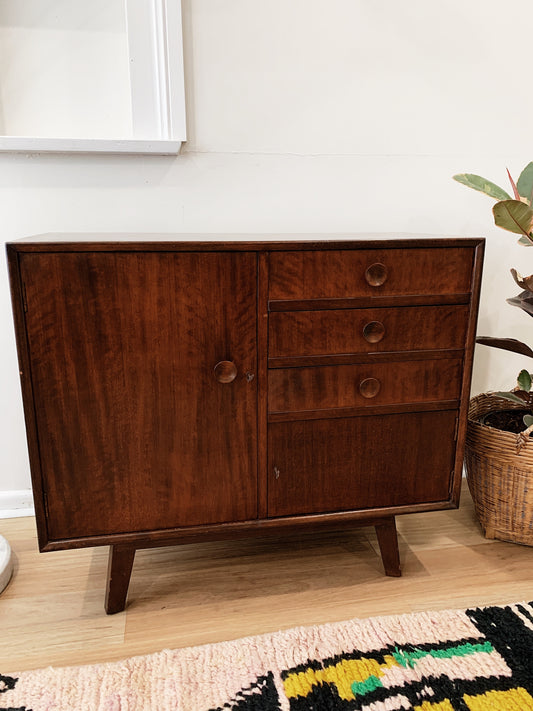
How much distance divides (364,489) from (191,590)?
17.4 inches

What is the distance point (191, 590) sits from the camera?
1.20 meters

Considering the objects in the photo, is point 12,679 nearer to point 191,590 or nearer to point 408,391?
point 191,590

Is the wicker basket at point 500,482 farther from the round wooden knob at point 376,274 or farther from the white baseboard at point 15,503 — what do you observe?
the white baseboard at point 15,503

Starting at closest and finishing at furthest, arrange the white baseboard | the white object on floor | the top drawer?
the top drawer → the white object on floor → the white baseboard

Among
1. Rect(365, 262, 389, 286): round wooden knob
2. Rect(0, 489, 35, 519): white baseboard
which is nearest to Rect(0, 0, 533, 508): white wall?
Rect(0, 489, 35, 519): white baseboard

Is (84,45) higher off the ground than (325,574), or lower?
higher

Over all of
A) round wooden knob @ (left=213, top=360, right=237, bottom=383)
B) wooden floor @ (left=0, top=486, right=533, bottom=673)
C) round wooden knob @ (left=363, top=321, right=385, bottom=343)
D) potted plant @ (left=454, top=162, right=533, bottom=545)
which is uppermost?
round wooden knob @ (left=363, top=321, right=385, bottom=343)

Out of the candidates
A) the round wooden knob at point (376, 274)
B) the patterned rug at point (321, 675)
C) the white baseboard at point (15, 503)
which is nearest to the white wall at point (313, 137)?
the white baseboard at point (15, 503)

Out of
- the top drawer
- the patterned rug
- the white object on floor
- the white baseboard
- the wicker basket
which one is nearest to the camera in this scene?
the patterned rug

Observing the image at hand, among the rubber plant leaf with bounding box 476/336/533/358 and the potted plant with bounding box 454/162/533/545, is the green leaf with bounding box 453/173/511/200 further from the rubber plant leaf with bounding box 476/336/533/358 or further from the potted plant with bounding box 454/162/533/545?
the rubber plant leaf with bounding box 476/336/533/358

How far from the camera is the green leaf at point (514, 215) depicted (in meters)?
1.11

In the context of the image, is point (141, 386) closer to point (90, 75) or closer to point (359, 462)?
point (359, 462)

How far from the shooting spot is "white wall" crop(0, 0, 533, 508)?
1.34m

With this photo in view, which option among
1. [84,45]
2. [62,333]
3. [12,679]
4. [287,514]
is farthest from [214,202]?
[12,679]
